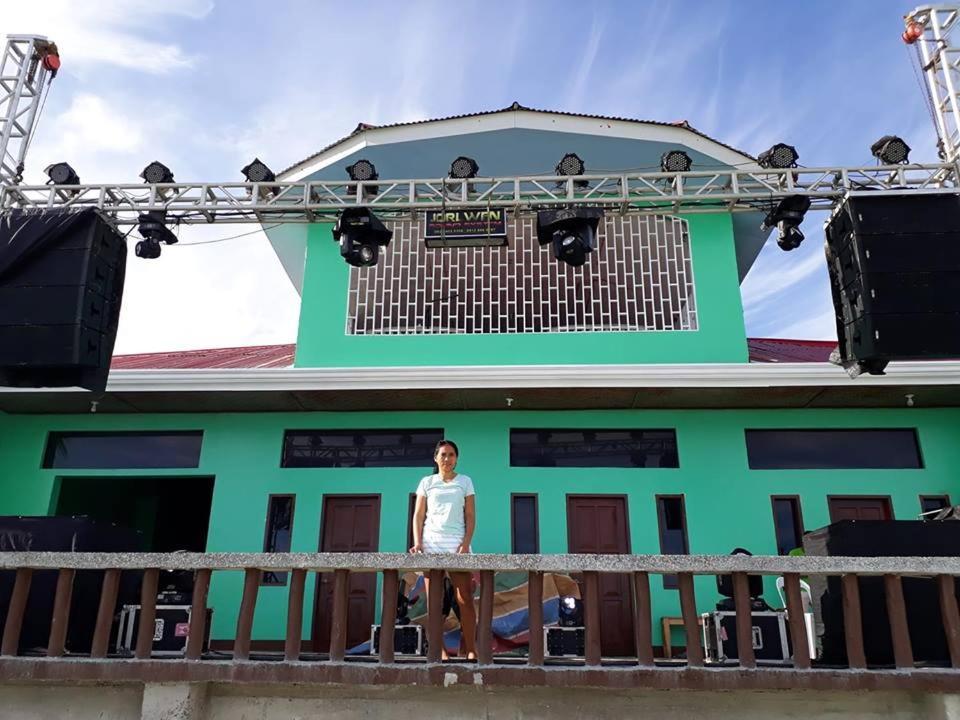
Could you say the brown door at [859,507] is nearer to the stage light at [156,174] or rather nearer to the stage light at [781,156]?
the stage light at [781,156]

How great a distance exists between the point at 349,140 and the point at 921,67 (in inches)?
260

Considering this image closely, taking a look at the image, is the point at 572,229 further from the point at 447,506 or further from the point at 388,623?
the point at 388,623

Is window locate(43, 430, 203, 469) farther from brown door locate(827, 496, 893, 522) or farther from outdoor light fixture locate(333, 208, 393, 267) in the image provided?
brown door locate(827, 496, 893, 522)

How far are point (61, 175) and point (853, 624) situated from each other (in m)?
7.83

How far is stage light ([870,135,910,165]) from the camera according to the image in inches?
288


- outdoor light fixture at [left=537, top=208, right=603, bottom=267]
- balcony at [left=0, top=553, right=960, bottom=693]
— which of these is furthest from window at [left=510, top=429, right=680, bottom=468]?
balcony at [left=0, top=553, right=960, bottom=693]

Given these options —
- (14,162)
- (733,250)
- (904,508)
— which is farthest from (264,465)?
(904,508)

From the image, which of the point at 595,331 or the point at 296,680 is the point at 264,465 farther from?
the point at 296,680

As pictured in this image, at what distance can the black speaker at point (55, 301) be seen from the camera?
6.64 meters

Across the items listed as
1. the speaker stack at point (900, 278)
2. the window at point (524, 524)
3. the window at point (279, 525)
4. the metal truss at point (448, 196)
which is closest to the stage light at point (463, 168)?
the metal truss at point (448, 196)

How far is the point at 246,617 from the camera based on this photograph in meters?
4.72

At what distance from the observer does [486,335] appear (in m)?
9.75

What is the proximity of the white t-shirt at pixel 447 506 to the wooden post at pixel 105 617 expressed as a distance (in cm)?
208

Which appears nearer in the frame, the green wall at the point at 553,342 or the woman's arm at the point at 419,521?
the woman's arm at the point at 419,521
